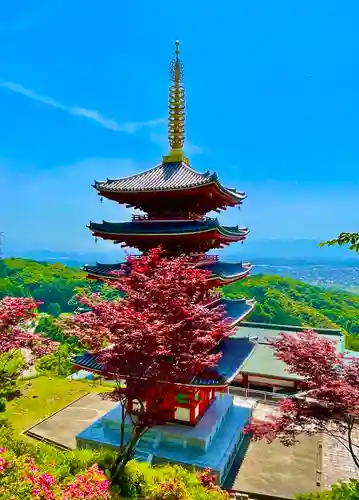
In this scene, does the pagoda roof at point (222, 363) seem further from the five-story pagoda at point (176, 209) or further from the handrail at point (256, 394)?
the handrail at point (256, 394)

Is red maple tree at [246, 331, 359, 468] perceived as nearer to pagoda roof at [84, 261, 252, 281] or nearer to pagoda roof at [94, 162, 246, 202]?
pagoda roof at [84, 261, 252, 281]

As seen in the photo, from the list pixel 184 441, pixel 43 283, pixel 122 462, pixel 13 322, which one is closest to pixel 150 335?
pixel 122 462

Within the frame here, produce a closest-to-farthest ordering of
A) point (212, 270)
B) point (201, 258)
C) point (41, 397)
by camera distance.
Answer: point (212, 270) → point (201, 258) → point (41, 397)

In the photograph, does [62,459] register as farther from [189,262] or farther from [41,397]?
[41,397]

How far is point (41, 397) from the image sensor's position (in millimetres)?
24953

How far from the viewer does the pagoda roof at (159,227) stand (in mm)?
16914

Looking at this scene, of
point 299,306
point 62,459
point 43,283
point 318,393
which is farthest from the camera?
point 43,283

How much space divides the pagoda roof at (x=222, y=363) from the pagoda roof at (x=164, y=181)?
8158mm

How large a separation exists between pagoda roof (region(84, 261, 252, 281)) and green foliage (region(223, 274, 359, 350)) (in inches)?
A: 1392

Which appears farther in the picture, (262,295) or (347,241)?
(262,295)

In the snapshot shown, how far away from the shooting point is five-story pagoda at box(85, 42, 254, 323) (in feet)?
57.4

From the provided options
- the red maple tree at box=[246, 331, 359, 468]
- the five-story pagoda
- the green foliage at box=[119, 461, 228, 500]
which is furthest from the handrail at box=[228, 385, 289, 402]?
the green foliage at box=[119, 461, 228, 500]

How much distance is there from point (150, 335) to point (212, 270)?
7892 mm

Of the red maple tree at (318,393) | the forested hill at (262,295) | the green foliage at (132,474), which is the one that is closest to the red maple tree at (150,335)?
the green foliage at (132,474)
